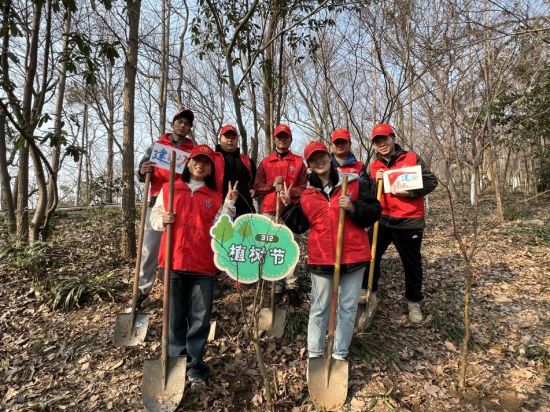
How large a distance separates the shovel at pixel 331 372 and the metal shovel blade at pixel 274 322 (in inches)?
39.7

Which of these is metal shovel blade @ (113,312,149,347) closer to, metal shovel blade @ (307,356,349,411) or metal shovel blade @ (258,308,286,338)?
metal shovel blade @ (258,308,286,338)

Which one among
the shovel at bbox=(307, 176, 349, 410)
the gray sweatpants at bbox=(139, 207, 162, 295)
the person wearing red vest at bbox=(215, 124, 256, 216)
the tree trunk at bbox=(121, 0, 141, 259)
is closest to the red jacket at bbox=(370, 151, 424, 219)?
the shovel at bbox=(307, 176, 349, 410)

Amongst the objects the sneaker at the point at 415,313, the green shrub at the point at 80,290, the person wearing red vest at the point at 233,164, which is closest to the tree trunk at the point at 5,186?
the green shrub at the point at 80,290

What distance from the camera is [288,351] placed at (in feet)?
13.1

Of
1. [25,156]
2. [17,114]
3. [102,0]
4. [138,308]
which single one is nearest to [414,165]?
[138,308]

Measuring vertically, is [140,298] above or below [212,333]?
above

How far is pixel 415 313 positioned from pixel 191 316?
282cm

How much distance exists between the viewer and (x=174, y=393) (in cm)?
314

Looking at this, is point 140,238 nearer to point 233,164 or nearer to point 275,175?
point 233,164

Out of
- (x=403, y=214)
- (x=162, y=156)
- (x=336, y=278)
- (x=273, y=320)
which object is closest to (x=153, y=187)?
(x=162, y=156)

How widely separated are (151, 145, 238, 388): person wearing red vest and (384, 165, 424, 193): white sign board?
1.96 m

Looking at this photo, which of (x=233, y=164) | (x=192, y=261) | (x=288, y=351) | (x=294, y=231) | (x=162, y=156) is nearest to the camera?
(x=192, y=261)

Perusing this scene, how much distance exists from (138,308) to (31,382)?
1.23 metres

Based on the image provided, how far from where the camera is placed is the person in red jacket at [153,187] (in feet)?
14.5
